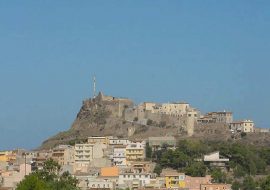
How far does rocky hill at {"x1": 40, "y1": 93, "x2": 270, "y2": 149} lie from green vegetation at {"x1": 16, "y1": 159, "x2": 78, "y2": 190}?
2428 cm

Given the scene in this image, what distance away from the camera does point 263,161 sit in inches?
2820

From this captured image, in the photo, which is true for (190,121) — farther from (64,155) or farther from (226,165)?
(64,155)

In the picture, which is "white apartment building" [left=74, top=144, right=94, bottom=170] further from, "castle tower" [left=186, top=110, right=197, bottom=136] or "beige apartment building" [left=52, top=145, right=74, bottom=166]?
"castle tower" [left=186, top=110, right=197, bottom=136]

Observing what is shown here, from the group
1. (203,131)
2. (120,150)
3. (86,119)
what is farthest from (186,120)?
(120,150)

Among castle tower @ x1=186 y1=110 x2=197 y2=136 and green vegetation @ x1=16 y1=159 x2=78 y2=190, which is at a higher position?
castle tower @ x1=186 y1=110 x2=197 y2=136

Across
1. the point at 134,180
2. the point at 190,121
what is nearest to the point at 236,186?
the point at 134,180

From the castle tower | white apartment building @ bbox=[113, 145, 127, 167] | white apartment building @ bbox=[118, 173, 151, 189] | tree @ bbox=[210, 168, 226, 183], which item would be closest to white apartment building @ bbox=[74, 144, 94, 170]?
white apartment building @ bbox=[113, 145, 127, 167]

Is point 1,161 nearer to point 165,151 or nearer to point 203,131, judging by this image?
point 165,151

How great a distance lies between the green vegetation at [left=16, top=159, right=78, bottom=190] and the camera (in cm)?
4278

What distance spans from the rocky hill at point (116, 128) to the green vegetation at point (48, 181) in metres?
24.3

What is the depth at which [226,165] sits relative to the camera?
69.6 meters

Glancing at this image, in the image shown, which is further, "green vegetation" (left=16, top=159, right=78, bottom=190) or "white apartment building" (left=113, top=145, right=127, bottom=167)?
"white apartment building" (left=113, top=145, right=127, bottom=167)

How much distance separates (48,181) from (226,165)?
73.3 ft

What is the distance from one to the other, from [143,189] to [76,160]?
1697cm
